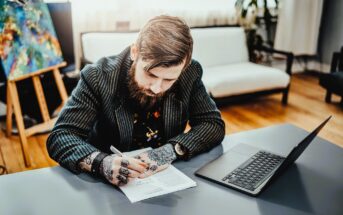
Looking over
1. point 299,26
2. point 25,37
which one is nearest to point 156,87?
point 25,37

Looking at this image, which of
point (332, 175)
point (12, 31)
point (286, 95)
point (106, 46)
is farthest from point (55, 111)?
point (332, 175)

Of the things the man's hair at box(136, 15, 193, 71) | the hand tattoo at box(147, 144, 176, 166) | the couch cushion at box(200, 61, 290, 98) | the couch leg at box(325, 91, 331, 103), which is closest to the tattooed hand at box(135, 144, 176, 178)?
the hand tattoo at box(147, 144, 176, 166)

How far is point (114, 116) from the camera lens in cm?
136

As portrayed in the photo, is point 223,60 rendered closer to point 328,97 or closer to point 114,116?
point 328,97

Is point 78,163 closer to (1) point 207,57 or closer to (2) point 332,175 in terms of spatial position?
(2) point 332,175

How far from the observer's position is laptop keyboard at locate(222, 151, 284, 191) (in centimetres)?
110

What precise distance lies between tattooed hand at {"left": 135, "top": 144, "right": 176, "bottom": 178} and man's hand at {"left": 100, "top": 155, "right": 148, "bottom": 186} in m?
0.03

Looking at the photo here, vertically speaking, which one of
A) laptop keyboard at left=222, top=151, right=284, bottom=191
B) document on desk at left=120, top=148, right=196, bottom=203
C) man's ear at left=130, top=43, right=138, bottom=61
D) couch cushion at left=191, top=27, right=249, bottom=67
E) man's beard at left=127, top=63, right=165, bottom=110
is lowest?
couch cushion at left=191, top=27, right=249, bottom=67

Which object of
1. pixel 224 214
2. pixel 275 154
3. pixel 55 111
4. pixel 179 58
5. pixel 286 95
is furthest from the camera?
pixel 286 95

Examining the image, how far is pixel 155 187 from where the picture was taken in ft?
3.50

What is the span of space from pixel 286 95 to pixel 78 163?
3.19m

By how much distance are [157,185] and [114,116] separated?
0.38 metres

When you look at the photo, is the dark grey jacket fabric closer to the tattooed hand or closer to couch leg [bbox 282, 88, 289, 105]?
the tattooed hand

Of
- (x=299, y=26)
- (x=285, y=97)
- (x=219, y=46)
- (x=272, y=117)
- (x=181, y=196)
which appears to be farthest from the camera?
(x=299, y=26)
